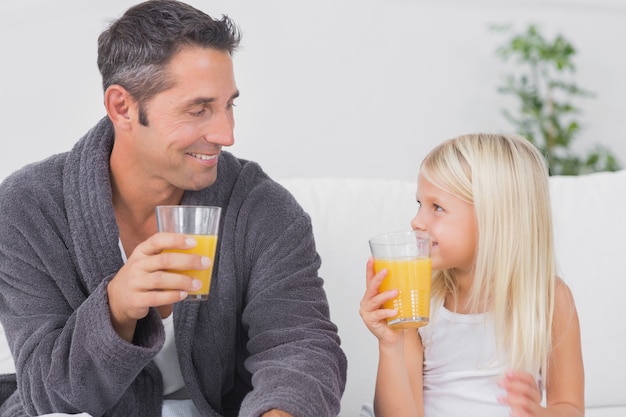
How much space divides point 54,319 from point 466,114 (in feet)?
8.48

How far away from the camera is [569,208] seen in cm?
267

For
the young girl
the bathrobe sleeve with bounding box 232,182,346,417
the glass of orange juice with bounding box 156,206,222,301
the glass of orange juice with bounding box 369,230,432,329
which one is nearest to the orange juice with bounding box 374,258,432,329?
the glass of orange juice with bounding box 369,230,432,329

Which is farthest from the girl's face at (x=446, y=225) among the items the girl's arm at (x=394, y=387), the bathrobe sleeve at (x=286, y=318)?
the bathrobe sleeve at (x=286, y=318)

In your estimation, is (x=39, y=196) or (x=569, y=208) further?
(x=569, y=208)

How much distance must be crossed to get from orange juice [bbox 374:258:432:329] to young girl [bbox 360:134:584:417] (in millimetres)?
115

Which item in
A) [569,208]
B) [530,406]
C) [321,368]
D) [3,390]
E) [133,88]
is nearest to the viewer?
[530,406]

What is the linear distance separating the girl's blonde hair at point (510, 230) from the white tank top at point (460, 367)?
0.05 m

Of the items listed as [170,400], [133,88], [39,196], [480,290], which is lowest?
[170,400]

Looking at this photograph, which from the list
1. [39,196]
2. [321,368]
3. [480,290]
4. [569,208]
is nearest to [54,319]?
[39,196]

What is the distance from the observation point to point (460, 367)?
2.12 meters

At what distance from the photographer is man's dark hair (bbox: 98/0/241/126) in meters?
2.10

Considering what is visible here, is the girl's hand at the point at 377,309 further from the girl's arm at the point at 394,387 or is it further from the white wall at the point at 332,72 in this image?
the white wall at the point at 332,72

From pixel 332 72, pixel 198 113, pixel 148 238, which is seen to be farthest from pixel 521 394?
pixel 332 72

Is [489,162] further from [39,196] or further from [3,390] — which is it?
[3,390]
